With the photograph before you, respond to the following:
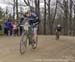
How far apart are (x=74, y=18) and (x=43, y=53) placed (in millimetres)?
44028

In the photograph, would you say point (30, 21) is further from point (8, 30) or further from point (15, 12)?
point (15, 12)

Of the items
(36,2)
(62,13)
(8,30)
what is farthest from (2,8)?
(8,30)

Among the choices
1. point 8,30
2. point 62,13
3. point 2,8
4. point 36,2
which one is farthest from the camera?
point 62,13

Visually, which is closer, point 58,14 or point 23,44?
point 23,44

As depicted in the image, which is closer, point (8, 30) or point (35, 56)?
point (35, 56)

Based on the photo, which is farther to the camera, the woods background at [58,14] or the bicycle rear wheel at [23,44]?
the woods background at [58,14]

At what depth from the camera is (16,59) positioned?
11.3 meters

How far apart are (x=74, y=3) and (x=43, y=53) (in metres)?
42.8

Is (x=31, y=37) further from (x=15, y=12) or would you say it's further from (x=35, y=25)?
(x=15, y=12)

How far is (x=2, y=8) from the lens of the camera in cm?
5369

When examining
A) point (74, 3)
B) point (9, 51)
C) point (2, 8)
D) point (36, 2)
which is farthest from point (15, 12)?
point (9, 51)

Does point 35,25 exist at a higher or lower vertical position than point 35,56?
higher

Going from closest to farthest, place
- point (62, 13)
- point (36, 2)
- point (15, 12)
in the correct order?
point (15, 12), point (36, 2), point (62, 13)

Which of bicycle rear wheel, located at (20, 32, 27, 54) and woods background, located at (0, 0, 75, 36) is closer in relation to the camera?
bicycle rear wheel, located at (20, 32, 27, 54)
